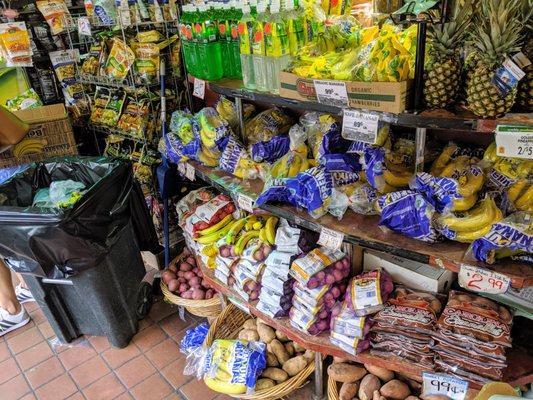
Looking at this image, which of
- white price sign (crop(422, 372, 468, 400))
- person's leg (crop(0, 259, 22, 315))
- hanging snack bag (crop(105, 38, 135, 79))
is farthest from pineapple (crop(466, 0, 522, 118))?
person's leg (crop(0, 259, 22, 315))

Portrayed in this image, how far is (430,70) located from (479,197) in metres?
0.49

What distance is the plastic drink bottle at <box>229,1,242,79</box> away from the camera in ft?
7.28

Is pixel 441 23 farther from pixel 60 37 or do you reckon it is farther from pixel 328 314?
pixel 60 37

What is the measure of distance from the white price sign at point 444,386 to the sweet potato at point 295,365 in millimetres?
636

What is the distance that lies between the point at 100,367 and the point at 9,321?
844mm

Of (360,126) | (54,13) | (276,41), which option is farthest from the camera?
(54,13)

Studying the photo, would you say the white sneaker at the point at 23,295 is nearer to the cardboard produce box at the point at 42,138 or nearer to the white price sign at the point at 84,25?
the cardboard produce box at the point at 42,138

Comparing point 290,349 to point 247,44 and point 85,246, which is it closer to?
point 85,246

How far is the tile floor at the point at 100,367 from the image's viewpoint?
90.4 inches

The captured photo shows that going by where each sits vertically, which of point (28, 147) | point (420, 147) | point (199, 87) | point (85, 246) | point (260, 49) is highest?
point (260, 49)

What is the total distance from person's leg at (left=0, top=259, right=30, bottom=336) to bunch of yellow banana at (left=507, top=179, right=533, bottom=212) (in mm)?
2888

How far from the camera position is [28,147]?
126 inches

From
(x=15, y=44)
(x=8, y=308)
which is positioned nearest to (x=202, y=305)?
(x=8, y=308)

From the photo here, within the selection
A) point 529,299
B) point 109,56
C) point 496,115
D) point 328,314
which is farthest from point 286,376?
point 109,56
